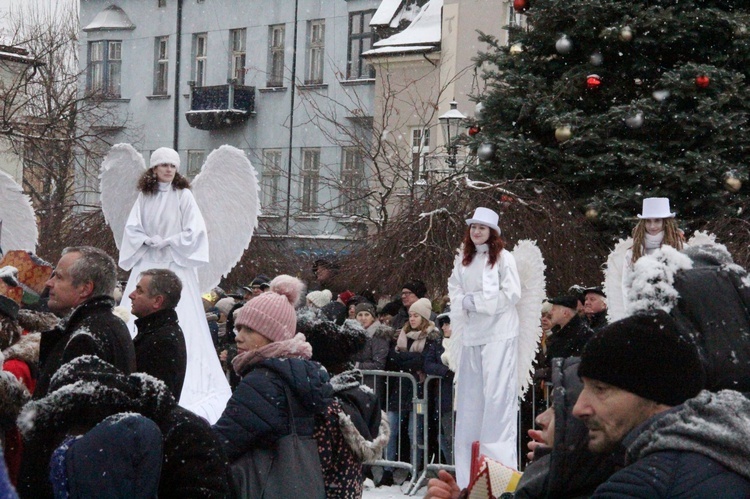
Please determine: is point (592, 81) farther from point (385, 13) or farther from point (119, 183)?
point (385, 13)

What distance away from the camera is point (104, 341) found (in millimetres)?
4992

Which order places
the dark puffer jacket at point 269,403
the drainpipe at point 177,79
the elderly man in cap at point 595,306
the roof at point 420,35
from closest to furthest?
the dark puffer jacket at point 269,403, the elderly man in cap at point 595,306, the roof at point 420,35, the drainpipe at point 177,79

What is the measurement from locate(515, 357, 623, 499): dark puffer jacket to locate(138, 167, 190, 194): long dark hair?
7244 millimetres

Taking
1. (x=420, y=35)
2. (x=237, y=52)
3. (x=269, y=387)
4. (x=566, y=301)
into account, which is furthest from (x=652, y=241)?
(x=237, y=52)

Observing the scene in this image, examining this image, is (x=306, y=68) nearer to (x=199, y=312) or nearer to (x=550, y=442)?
(x=199, y=312)

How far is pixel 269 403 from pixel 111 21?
3701 cm

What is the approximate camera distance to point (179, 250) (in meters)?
9.74

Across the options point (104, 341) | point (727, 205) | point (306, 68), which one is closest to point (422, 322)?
point (727, 205)

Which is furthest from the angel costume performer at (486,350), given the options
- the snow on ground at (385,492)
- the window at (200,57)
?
the window at (200,57)

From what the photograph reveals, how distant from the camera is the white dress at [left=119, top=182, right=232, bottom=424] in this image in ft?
31.3

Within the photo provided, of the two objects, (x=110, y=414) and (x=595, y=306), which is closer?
(x=110, y=414)

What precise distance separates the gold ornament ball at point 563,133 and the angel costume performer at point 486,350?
4353 millimetres

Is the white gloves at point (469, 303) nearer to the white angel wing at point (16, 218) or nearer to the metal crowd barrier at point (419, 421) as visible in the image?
the metal crowd barrier at point (419, 421)

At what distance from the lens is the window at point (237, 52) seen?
123 feet
